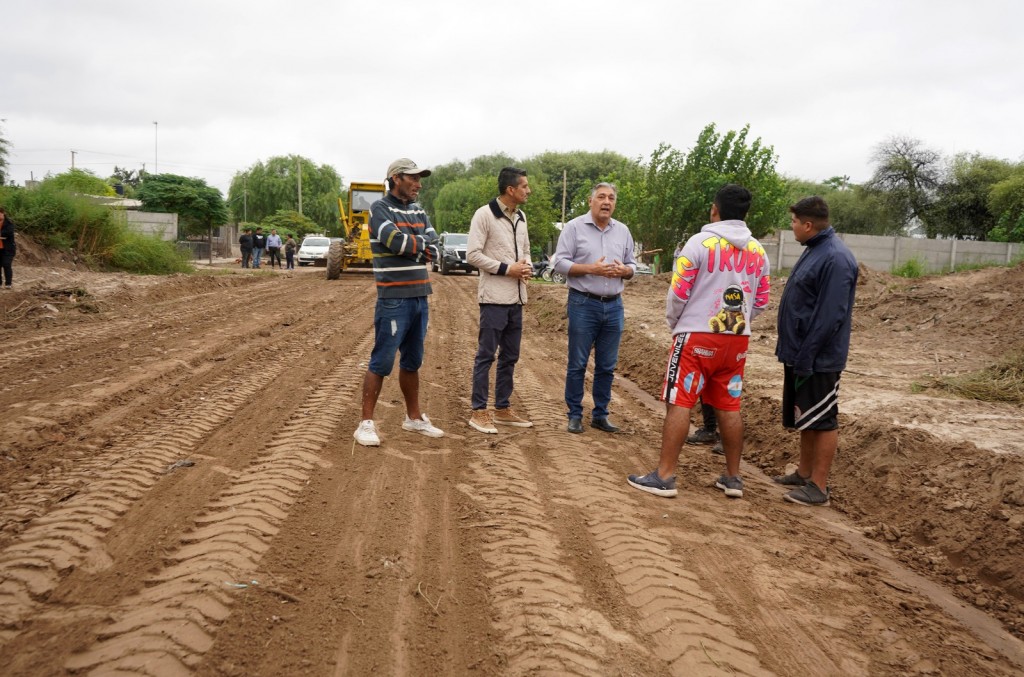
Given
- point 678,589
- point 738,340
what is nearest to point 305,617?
point 678,589

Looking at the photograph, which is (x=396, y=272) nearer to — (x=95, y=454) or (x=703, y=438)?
(x=95, y=454)

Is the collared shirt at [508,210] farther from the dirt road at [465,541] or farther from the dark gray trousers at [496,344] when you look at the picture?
the dirt road at [465,541]

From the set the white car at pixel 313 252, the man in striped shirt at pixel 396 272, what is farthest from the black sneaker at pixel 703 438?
the white car at pixel 313 252

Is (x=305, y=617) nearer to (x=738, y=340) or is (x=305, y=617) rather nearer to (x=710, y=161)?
(x=738, y=340)

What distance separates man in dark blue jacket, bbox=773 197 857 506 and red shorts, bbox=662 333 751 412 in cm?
43

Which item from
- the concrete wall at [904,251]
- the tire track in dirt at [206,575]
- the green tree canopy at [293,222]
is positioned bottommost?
the tire track in dirt at [206,575]

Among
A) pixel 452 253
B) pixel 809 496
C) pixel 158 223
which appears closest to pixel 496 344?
pixel 809 496

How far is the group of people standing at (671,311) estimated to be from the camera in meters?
4.25

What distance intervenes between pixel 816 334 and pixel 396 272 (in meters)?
2.74

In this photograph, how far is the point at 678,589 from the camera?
3094 mm

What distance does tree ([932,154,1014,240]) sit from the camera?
122 ft

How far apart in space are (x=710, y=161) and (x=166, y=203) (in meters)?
28.3

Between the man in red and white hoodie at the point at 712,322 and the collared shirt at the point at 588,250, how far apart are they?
44.6 inches

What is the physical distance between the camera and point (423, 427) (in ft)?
17.2
